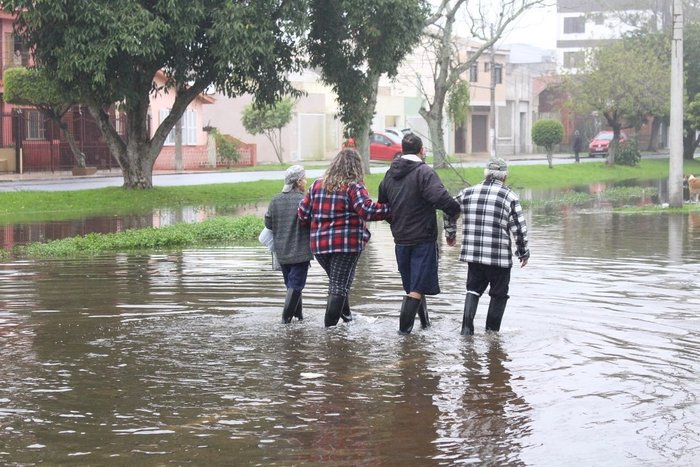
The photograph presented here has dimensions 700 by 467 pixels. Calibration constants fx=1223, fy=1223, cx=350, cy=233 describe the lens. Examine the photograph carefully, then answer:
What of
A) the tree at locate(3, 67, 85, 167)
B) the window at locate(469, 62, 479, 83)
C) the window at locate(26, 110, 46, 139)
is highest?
the window at locate(469, 62, 479, 83)

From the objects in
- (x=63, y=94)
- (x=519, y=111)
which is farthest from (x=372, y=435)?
(x=519, y=111)

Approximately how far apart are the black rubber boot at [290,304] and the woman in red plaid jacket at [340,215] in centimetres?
46

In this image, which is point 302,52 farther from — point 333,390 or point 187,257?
point 333,390

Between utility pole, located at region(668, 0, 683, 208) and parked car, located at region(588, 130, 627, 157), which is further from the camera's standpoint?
parked car, located at region(588, 130, 627, 157)

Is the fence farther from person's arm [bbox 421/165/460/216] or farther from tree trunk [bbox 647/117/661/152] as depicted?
person's arm [bbox 421/165/460/216]

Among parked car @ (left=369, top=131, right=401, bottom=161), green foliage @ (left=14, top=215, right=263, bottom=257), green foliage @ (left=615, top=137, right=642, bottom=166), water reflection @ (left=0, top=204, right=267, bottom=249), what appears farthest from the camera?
parked car @ (left=369, top=131, right=401, bottom=161)

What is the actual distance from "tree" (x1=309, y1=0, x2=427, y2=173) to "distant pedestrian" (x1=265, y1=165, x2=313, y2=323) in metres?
17.9

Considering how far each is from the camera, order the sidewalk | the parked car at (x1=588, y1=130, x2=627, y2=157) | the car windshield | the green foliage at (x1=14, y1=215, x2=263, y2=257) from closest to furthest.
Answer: the green foliage at (x1=14, y1=215, x2=263, y2=257) < the sidewalk < the car windshield < the parked car at (x1=588, y1=130, x2=627, y2=157)

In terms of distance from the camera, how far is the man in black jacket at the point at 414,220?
1003cm

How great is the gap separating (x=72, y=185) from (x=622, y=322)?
25597mm

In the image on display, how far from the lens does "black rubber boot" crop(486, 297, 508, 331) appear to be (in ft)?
33.4

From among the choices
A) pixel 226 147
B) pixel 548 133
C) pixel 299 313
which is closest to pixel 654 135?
pixel 548 133

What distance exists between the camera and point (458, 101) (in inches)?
2015

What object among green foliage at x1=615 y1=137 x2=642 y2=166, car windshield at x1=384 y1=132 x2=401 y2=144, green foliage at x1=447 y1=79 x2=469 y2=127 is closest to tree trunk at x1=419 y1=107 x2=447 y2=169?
green foliage at x1=447 y1=79 x2=469 y2=127
